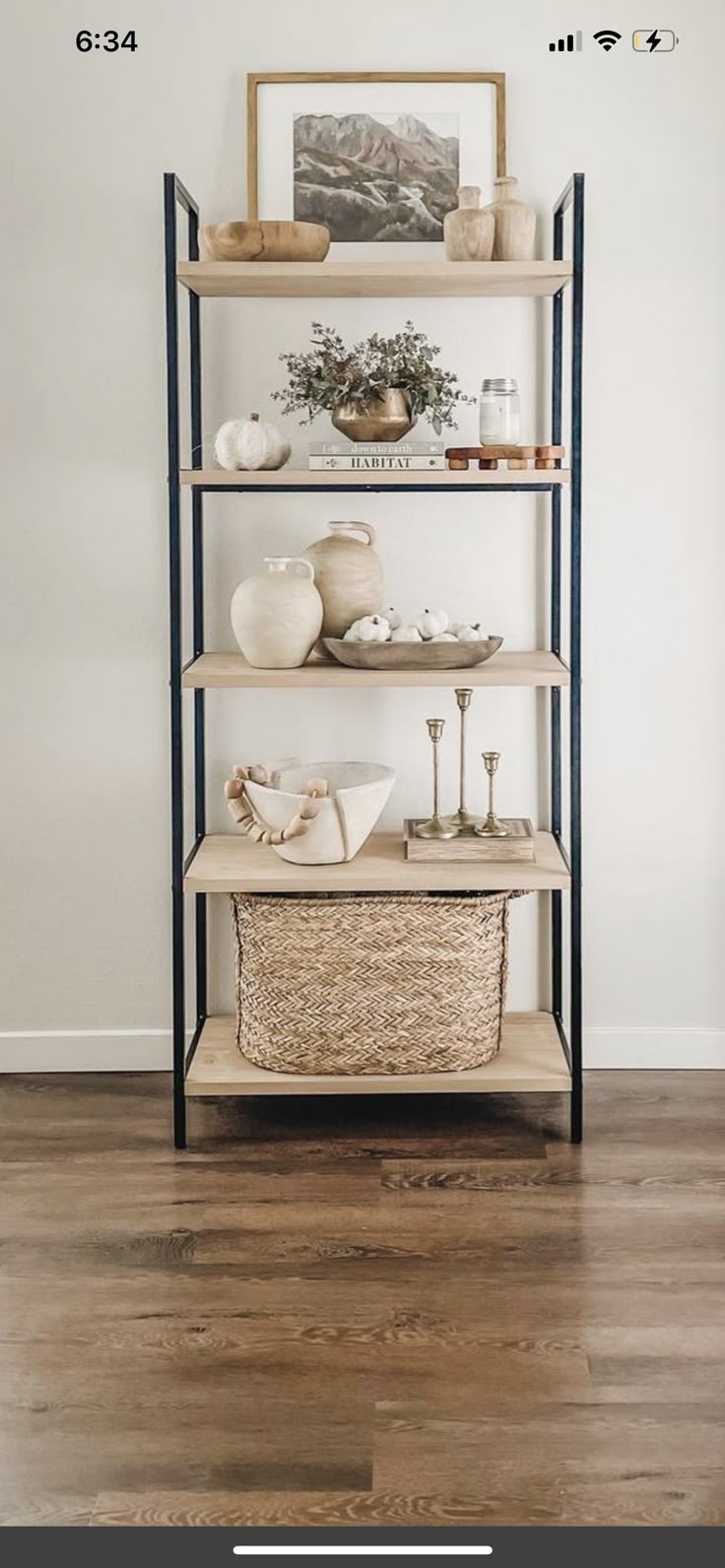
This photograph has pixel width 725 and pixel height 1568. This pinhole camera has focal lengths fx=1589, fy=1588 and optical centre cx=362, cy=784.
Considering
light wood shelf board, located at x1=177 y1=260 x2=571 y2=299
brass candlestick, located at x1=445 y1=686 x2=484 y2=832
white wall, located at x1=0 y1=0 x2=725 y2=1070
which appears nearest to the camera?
light wood shelf board, located at x1=177 y1=260 x2=571 y2=299

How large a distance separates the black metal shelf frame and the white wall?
65 mm

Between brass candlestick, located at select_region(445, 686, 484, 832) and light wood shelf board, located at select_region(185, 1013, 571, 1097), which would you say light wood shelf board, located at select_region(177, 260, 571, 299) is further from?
light wood shelf board, located at select_region(185, 1013, 571, 1097)

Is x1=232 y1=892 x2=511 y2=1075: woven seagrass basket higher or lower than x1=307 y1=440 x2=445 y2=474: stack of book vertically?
lower

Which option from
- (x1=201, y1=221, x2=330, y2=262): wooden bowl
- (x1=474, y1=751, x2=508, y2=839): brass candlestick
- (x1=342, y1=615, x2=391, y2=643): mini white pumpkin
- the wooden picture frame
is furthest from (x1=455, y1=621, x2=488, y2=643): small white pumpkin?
the wooden picture frame

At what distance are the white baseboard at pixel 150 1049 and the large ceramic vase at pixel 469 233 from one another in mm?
1607

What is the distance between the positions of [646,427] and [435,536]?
480 mm

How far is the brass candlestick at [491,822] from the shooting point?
3045 millimetres

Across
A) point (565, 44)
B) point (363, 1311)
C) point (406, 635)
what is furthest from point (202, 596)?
point (363, 1311)

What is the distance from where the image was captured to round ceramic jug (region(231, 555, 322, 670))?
9.48ft

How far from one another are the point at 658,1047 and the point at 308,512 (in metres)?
1.36

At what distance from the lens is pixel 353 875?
2941 millimetres

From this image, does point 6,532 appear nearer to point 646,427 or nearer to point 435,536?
point 435,536

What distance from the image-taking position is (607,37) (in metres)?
3.12
